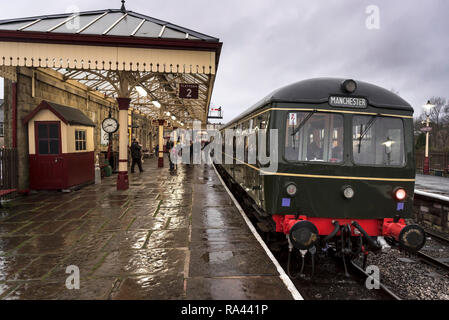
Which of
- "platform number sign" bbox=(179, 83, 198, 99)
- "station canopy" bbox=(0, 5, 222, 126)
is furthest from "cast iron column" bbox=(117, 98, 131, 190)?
"platform number sign" bbox=(179, 83, 198, 99)

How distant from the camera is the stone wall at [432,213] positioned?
7723 mm

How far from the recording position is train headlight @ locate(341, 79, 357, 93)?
441cm

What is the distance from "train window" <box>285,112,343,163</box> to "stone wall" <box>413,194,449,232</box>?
543 centimetres

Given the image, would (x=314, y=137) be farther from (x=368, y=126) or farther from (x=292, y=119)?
(x=368, y=126)

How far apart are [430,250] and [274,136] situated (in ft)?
16.2

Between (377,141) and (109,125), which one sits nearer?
(377,141)

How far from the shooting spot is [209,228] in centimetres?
581

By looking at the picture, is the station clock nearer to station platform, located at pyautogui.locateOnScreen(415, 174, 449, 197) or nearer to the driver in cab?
the driver in cab

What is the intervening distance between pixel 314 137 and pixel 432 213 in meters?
6.31

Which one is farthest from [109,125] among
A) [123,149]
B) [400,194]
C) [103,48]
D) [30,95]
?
[400,194]

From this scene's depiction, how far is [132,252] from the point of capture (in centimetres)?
446

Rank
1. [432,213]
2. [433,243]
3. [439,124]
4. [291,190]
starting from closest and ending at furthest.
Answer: [291,190], [433,243], [432,213], [439,124]

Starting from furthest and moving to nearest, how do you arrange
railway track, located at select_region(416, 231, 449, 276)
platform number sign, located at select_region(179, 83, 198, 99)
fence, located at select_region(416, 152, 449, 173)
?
fence, located at select_region(416, 152, 449, 173)
platform number sign, located at select_region(179, 83, 198, 99)
railway track, located at select_region(416, 231, 449, 276)

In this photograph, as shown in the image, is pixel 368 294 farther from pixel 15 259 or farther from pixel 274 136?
pixel 15 259
